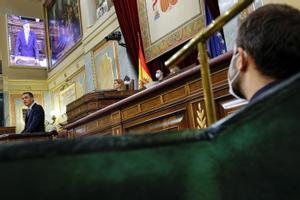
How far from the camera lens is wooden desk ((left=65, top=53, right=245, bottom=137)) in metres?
2.96

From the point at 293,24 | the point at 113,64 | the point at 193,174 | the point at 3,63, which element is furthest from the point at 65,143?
the point at 3,63

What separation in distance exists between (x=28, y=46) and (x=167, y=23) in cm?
822

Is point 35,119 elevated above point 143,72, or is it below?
below

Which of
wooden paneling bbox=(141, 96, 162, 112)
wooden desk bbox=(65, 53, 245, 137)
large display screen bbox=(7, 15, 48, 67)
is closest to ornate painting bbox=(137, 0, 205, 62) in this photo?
wooden desk bbox=(65, 53, 245, 137)

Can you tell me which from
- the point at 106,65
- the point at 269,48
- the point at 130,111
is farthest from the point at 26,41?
the point at 269,48

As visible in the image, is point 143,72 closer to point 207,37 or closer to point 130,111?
point 130,111

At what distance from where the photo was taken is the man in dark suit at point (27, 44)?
1374cm

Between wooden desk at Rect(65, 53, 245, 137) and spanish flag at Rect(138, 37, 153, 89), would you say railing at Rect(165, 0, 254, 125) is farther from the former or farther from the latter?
spanish flag at Rect(138, 37, 153, 89)

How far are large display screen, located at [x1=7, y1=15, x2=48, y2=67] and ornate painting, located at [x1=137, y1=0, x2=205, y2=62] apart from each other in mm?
7021

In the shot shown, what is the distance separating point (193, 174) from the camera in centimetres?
59

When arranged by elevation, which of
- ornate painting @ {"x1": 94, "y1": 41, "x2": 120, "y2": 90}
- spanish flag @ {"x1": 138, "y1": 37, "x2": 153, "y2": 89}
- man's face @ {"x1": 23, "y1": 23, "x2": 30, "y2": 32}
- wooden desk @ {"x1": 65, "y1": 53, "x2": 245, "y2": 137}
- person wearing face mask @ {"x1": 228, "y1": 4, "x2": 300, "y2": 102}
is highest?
man's face @ {"x1": 23, "y1": 23, "x2": 30, "y2": 32}

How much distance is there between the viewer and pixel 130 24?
7777 millimetres

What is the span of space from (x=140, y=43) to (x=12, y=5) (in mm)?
8020

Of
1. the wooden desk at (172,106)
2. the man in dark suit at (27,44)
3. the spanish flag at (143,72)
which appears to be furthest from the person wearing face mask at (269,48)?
the man in dark suit at (27,44)
